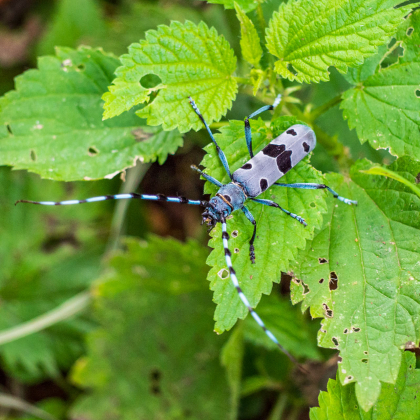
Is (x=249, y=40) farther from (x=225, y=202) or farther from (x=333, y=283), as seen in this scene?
(x=333, y=283)

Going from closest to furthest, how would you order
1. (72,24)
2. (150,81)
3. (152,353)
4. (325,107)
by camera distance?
(150,81)
(325,107)
(152,353)
(72,24)

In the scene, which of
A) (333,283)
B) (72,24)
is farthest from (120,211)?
(333,283)

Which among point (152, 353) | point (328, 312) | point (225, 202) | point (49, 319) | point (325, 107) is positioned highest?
point (325, 107)

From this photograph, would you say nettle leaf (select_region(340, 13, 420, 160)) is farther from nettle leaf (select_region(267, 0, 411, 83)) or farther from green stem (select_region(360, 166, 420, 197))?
nettle leaf (select_region(267, 0, 411, 83))

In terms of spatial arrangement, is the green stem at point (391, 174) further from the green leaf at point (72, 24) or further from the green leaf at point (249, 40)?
the green leaf at point (72, 24)

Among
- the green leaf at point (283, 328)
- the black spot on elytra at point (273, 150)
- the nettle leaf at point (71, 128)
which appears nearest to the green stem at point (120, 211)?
the nettle leaf at point (71, 128)

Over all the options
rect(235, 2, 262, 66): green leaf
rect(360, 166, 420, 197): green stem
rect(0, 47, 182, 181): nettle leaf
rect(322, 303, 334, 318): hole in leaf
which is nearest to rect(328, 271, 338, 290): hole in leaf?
rect(322, 303, 334, 318): hole in leaf
